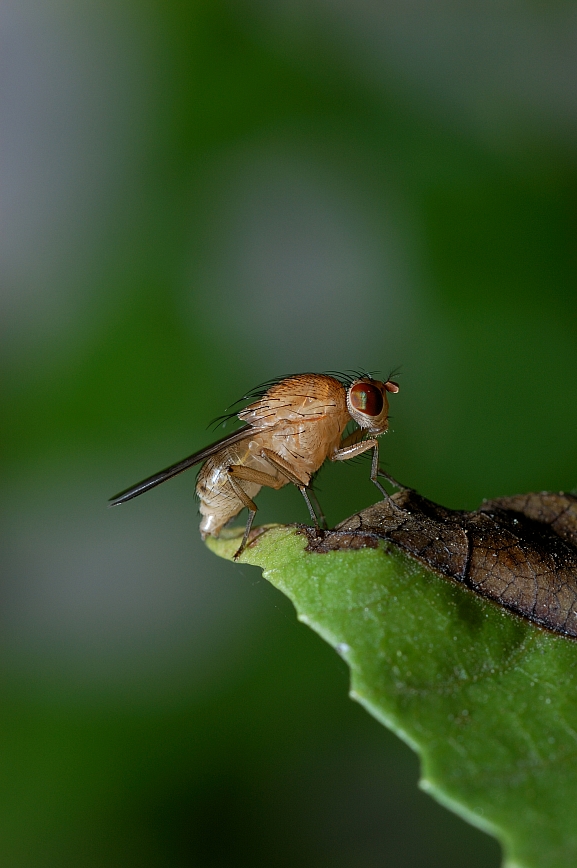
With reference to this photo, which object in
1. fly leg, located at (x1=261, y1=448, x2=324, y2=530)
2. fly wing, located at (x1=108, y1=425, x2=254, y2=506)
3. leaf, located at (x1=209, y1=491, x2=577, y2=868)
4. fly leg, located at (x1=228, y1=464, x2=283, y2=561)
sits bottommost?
fly leg, located at (x1=228, y1=464, x2=283, y2=561)

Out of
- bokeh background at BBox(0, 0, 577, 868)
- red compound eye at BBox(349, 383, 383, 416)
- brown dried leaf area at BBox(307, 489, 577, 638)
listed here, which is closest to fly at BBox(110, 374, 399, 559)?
red compound eye at BBox(349, 383, 383, 416)

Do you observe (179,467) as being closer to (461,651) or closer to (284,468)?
(284,468)

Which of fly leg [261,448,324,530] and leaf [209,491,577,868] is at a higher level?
leaf [209,491,577,868]

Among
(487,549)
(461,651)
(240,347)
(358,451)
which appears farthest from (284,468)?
(240,347)

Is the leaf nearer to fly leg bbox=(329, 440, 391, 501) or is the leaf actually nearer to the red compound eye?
fly leg bbox=(329, 440, 391, 501)

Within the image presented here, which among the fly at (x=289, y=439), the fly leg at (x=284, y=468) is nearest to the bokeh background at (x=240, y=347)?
the fly at (x=289, y=439)

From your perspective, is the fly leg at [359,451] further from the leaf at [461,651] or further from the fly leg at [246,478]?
the leaf at [461,651]

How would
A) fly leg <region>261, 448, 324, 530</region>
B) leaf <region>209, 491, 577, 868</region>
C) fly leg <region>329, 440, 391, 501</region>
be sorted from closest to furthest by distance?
leaf <region>209, 491, 577, 868</region> → fly leg <region>329, 440, 391, 501</region> → fly leg <region>261, 448, 324, 530</region>
